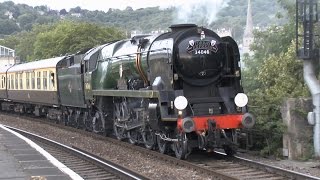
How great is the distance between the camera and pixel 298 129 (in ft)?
36.8

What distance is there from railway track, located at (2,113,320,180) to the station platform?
2.62 meters

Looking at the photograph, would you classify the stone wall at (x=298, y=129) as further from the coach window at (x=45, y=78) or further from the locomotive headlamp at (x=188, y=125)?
the coach window at (x=45, y=78)

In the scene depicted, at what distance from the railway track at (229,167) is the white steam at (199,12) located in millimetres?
11519

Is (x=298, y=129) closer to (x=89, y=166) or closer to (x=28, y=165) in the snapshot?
(x=89, y=166)

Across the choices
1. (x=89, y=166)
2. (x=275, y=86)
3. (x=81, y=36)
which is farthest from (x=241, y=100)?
(x=81, y=36)

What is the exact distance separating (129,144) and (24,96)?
17672mm

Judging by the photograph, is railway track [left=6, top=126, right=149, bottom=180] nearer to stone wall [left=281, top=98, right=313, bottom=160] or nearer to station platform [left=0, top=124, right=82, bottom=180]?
station platform [left=0, top=124, right=82, bottom=180]

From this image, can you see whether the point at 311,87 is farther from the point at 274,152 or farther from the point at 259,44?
the point at 259,44

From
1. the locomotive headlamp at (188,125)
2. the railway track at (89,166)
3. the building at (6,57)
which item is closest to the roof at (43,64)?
the railway track at (89,166)

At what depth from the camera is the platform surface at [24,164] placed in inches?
341

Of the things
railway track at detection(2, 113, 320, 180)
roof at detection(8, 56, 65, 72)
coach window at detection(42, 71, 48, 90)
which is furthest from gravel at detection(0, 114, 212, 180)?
coach window at detection(42, 71, 48, 90)

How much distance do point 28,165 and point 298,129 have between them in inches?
238

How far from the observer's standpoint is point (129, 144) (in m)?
14.5

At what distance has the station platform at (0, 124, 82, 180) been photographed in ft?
28.4
